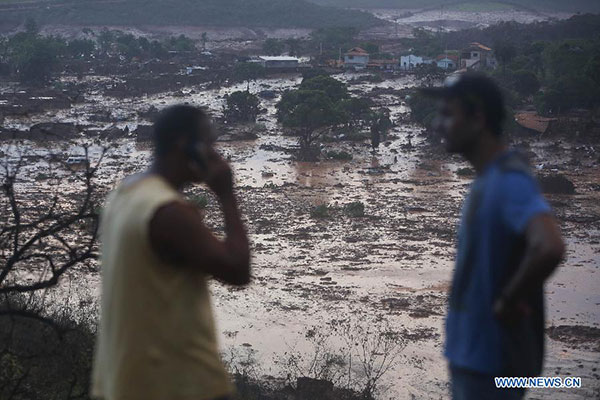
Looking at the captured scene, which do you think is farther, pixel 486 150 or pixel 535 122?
pixel 535 122

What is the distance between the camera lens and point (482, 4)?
88.9 metres

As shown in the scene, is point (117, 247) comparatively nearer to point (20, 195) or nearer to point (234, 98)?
point (20, 195)

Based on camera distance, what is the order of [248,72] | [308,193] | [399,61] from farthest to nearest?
[399,61] < [248,72] < [308,193]

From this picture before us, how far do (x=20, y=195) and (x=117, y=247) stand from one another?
16880 mm

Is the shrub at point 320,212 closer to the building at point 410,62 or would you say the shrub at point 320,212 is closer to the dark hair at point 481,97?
the dark hair at point 481,97

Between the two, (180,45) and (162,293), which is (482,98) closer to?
(162,293)

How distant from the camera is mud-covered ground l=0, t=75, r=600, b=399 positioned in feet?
32.1

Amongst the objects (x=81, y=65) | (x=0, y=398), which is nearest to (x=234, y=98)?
(x=81, y=65)

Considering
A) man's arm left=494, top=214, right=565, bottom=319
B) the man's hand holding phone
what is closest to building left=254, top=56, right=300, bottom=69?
the man's hand holding phone

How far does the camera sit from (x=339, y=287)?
12328 mm

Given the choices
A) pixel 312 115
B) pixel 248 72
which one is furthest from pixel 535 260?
pixel 248 72

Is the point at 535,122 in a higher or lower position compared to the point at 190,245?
lower

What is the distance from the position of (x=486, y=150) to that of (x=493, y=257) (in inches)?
12.7

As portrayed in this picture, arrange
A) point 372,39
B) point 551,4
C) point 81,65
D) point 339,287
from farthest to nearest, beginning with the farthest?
point 551,4 < point 372,39 < point 81,65 < point 339,287
